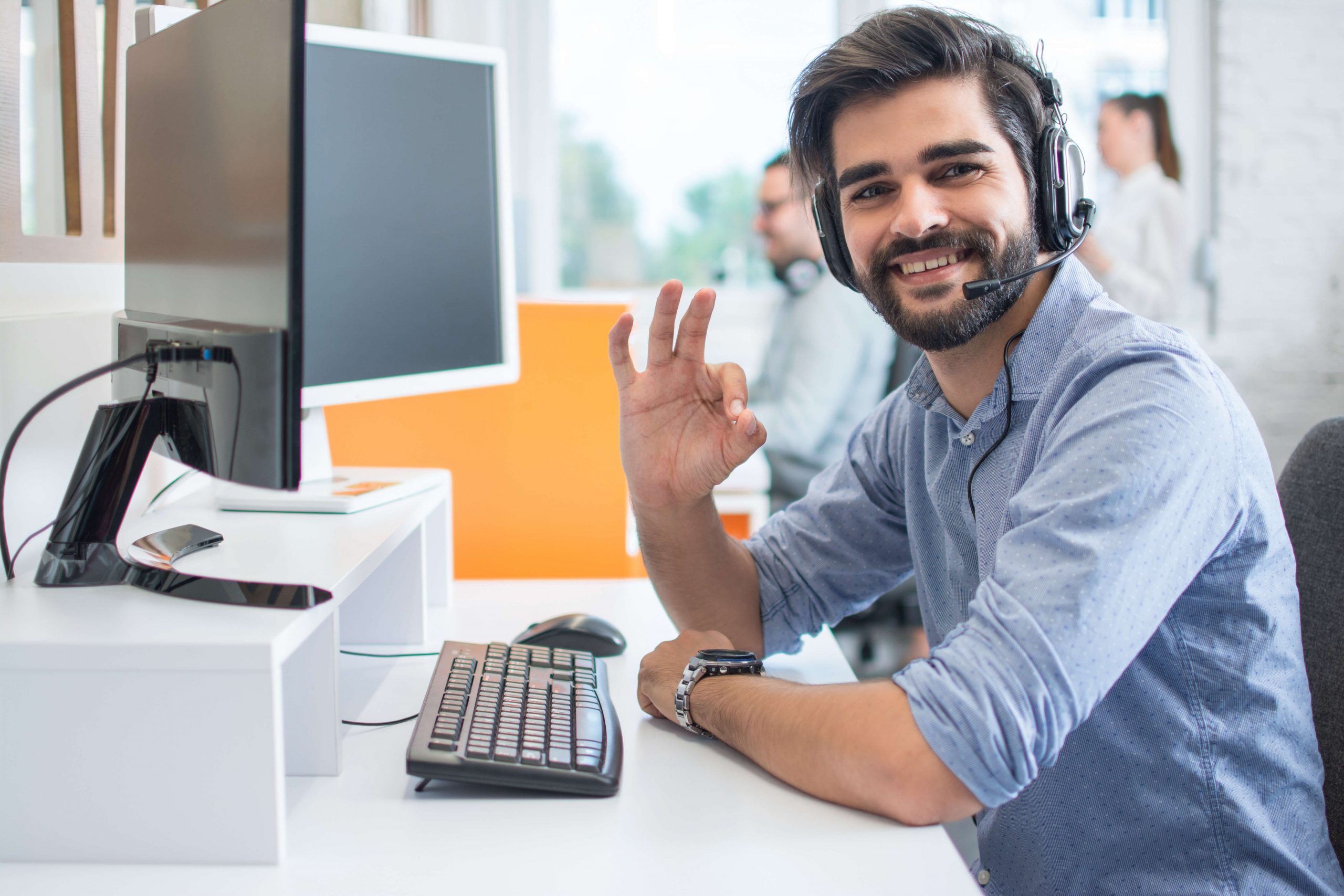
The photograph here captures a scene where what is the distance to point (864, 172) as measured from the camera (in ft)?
3.42

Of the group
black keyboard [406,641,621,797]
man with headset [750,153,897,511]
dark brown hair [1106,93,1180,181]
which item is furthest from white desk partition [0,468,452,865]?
dark brown hair [1106,93,1180,181]

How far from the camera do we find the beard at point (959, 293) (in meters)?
0.99

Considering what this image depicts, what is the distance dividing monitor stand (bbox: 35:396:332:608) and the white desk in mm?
183

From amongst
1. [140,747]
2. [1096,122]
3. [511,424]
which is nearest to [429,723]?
[140,747]

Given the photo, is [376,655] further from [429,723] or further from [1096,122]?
[1096,122]

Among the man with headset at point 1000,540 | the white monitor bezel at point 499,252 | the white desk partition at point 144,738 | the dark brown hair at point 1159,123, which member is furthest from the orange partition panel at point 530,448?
the dark brown hair at point 1159,123

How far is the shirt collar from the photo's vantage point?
93 cm

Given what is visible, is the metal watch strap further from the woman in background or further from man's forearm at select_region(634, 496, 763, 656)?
the woman in background

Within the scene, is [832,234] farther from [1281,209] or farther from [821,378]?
[1281,209]

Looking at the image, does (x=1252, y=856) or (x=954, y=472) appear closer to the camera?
(x=1252, y=856)

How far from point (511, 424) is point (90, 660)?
86cm

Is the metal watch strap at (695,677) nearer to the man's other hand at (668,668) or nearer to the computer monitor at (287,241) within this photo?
the man's other hand at (668,668)

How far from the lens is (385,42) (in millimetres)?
1143

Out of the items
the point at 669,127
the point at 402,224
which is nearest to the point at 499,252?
the point at 402,224
